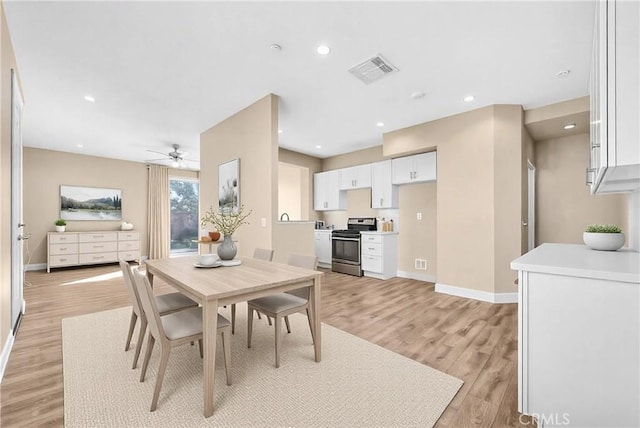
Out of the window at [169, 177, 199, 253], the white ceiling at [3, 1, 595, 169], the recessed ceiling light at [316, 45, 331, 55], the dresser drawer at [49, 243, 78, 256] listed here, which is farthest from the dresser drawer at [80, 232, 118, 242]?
the recessed ceiling light at [316, 45, 331, 55]

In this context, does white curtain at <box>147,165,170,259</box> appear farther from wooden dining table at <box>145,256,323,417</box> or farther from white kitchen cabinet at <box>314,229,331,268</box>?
wooden dining table at <box>145,256,323,417</box>

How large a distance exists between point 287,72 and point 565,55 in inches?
103

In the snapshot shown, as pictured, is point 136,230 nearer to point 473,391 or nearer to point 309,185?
point 309,185

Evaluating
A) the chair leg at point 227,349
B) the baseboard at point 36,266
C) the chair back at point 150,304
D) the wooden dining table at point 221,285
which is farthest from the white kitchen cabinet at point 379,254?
the baseboard at point 36,266

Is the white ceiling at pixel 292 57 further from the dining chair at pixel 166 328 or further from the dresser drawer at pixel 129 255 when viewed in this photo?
the dresser drawer at pixel 129 255

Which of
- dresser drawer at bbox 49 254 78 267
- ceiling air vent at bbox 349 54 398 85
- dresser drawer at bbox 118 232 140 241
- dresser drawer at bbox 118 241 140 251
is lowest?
dresser drawer at bbox 49 254 78 267

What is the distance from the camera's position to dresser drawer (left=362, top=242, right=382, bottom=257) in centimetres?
512

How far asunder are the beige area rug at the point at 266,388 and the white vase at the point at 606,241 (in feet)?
4.44

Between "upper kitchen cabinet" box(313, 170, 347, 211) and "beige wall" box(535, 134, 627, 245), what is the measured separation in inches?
141

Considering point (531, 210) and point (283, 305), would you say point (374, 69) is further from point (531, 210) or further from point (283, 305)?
point (531, 210)

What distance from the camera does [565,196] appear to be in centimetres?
445

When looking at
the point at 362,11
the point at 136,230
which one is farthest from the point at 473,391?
the point at 136,230

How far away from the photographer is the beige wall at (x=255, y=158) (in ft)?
11.5

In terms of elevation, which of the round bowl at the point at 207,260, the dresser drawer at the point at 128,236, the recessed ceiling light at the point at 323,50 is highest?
the recessed ceiling light at the point at 323,50
